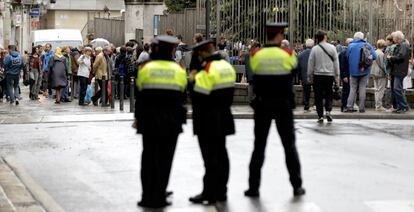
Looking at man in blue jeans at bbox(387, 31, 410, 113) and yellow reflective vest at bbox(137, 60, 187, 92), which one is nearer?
yellow reflective vest at bbox(137, 60, 187, 92)

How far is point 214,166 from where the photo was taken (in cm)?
988

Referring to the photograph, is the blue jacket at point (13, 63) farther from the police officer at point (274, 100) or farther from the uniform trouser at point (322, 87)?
the police officer at point (274, 100)

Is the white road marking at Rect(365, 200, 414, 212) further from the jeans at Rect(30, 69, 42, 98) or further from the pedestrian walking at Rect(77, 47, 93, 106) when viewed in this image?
the jeans at Rect(30, 69, 42, 98)

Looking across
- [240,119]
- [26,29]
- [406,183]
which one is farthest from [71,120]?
[26,29]

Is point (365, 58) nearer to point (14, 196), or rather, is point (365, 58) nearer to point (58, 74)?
point (58, 74)

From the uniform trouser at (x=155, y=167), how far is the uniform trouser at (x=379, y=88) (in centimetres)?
1278

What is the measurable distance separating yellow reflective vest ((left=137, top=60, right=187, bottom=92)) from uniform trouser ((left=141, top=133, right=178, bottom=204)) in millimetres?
514

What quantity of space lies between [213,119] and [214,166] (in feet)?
1.61

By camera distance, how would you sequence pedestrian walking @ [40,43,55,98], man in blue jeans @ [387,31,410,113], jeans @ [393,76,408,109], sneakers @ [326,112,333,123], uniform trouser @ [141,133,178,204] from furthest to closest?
pedestrian walking @ [40,43,55,98] → jeans @ [393,76,408,109] → man in blue jeans @ [387,31,410,113] → sneakers @ [326,112,333,123] → uniform trouser @ [141,133,178,204]

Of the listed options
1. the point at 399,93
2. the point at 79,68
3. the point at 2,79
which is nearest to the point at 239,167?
the point at 399,93

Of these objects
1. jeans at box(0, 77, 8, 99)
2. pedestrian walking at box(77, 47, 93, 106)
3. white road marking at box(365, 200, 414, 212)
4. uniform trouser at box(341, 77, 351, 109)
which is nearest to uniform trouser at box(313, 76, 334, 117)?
uniform trouser at box(341, 77, 351, 109)

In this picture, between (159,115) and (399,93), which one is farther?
(399,93)

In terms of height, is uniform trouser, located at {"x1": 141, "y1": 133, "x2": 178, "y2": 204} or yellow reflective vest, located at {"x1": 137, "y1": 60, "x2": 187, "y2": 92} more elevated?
yellow reflective vest, located at {"x1": 137, "y1": 60, "x2": 187, "y2": 92}

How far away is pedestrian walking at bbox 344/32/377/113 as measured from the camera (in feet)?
68.3
